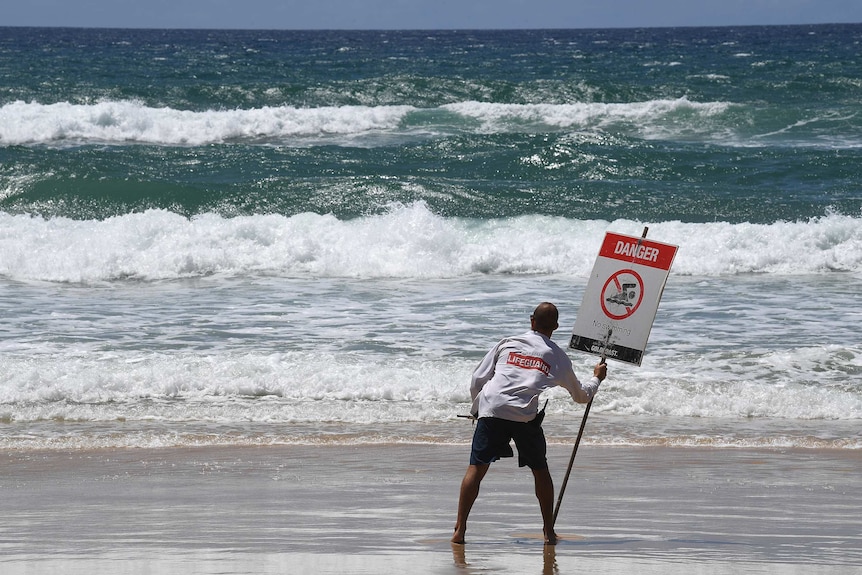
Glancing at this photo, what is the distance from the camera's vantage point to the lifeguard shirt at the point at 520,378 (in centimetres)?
552

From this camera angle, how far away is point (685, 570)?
16.8ft

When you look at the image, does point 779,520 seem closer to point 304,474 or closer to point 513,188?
point 304,474

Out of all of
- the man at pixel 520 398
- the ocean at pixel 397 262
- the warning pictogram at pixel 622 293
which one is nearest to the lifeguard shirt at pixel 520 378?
the man at pixel 520 398

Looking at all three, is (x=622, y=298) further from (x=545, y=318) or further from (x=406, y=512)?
(x=406, y=512)

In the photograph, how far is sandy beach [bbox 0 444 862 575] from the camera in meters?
5.28

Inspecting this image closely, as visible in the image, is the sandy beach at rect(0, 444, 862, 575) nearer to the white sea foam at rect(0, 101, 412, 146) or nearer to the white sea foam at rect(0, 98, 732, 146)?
the white sea foam at rect(0, 98, 732, 146)

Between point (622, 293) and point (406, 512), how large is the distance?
167 cm

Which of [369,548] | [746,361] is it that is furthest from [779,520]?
[746,361]

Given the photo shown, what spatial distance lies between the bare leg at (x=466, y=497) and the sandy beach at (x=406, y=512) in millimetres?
78

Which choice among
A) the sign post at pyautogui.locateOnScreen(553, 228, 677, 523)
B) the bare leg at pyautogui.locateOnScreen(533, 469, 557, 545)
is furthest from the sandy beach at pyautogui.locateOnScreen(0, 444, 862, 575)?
the sign post at pyautogui.locateOnScreen(553, 228, 677, 523)

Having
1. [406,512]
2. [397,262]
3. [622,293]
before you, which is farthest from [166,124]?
[622,293]

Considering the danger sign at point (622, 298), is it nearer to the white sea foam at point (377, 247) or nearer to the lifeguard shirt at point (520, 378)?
the lifeguard shirt at point (520, 378)

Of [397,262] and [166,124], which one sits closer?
[397,262]

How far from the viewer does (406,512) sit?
6.29 meters
